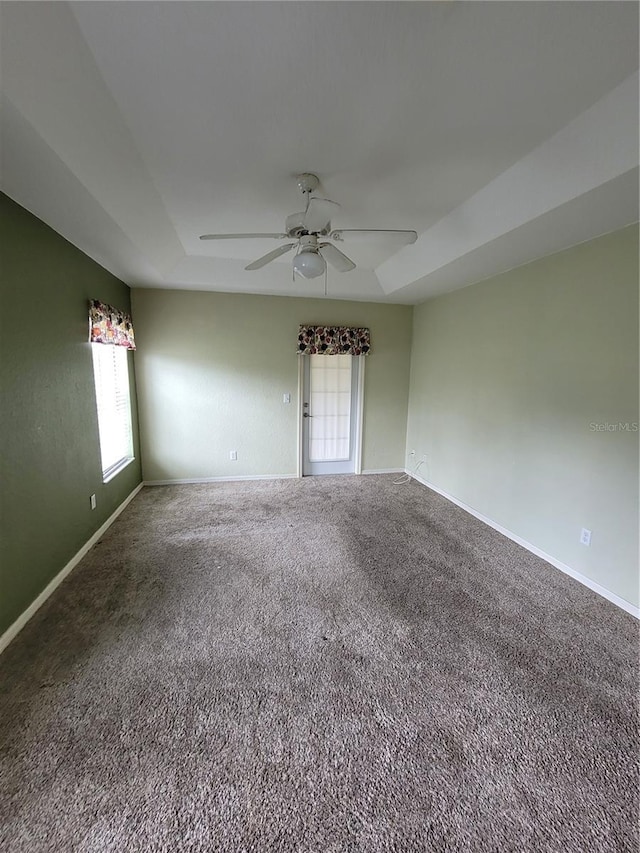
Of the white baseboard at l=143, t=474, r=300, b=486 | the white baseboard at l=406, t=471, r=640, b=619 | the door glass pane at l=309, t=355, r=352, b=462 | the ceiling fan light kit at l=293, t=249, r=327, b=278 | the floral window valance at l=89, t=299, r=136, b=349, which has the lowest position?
the white baseboard at l=406, t=471, r=640, b=619

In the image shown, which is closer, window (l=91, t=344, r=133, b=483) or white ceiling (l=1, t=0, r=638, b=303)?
white ceiling (l=1, t=0, r=638, b=303)

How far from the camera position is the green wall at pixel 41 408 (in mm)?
1855

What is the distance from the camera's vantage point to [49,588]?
2.19m

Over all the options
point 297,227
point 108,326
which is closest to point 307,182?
point 297,227

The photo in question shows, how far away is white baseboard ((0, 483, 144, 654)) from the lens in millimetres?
1812

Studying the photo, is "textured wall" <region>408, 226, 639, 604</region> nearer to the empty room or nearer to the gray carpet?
the empty room

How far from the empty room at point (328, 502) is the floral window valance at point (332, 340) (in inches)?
33.6

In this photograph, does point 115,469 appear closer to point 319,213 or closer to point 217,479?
point 217,479

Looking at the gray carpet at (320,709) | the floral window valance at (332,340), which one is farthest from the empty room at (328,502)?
the floral window valance at (332,340)

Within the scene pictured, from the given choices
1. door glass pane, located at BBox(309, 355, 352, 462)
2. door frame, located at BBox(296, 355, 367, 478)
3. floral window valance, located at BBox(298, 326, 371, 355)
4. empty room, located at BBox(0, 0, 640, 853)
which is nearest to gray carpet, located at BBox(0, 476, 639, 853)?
empty room, located at BBox(0, 0, 640, 853)

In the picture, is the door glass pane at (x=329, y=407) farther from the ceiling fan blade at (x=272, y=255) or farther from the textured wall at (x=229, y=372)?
the ceiling fan blade at (x=272, y=255)

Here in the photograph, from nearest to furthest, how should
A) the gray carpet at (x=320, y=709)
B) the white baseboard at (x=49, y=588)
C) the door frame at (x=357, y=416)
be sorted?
the gray carpet at (x=320, y=709)
the white baseboard at (x=49, y=588)
the door frame at (x=357, y=416)

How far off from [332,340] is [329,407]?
3.04ft

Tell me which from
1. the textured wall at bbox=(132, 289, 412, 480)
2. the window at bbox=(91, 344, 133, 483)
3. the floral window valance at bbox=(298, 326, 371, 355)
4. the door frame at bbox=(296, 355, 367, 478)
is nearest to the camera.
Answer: the window at bbox=(91, 344, 133, 483)
